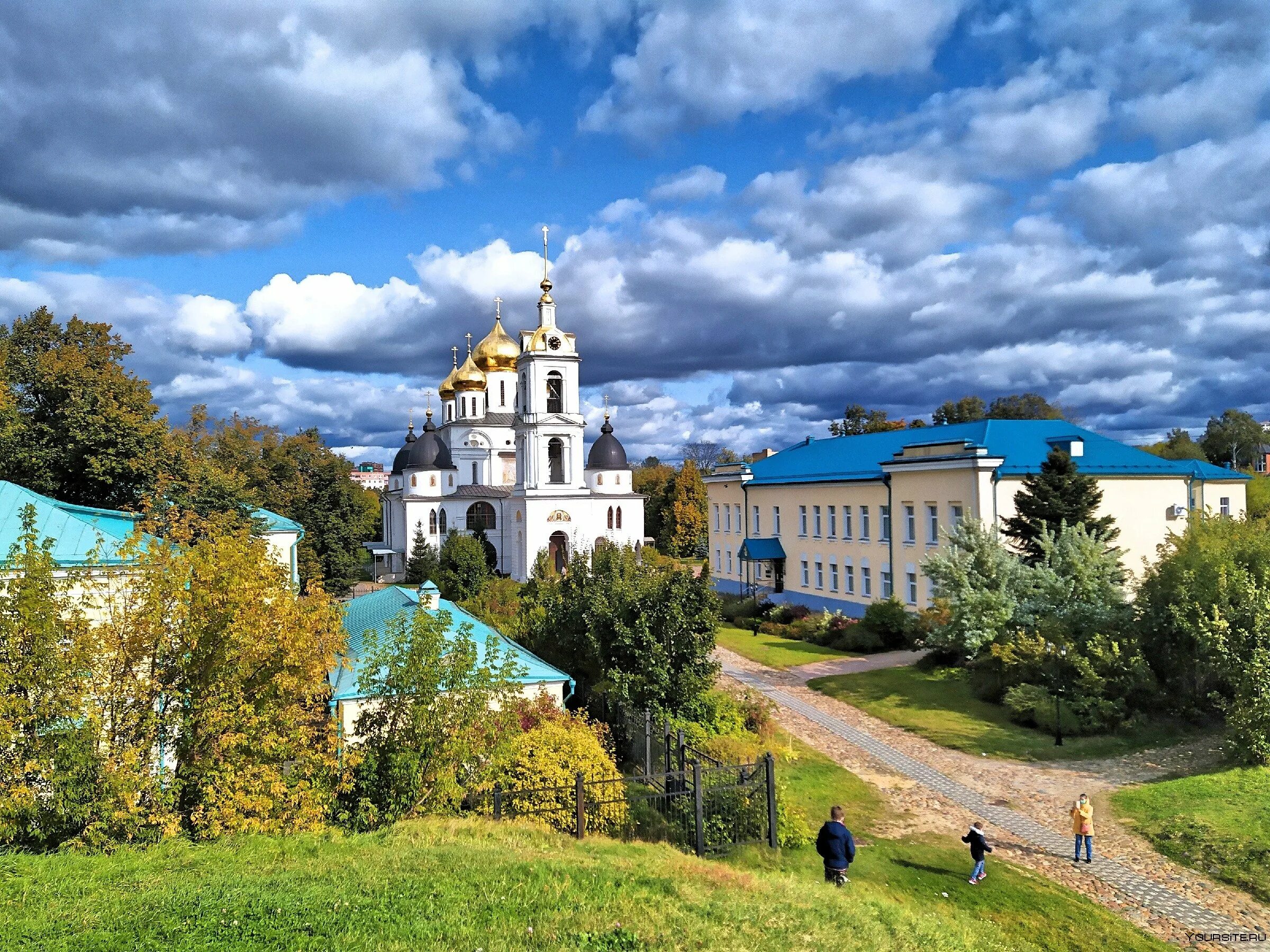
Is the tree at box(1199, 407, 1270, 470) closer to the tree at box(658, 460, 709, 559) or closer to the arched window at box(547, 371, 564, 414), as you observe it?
the tree at box(658, 460, 709, 559)

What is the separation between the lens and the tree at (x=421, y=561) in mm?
54875

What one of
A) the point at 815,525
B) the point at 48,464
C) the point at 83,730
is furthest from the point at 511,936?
the point at 815,525

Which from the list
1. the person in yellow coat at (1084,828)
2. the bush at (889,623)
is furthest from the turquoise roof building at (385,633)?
the bush at (889,623)

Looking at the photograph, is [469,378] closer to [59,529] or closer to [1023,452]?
[1023,452]

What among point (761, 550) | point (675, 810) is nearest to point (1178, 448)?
point (761, 550)

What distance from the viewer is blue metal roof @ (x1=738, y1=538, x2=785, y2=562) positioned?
142 feet

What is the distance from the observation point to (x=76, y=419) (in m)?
25.1

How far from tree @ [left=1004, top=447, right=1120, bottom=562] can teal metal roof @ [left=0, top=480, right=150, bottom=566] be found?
77.3ft

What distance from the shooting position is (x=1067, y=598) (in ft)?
73.9

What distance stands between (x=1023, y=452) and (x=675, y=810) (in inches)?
926

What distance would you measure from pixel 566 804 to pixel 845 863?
4.13 m

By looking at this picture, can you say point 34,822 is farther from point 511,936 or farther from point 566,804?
point 566,804

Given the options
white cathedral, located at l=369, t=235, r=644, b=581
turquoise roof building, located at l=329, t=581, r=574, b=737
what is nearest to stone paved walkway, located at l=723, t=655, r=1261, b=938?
turquoise roof building, located at l=329, t=581, r=574, b=737

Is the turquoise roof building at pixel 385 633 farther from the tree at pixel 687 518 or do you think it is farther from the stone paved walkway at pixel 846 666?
the tree at pixel 687 518
